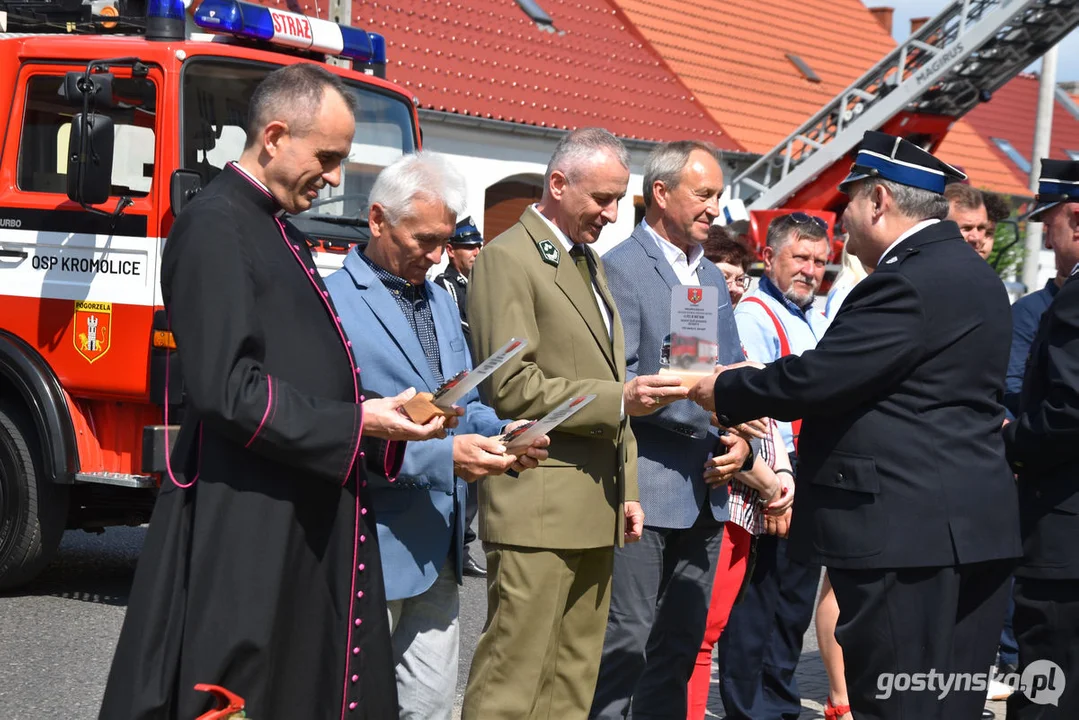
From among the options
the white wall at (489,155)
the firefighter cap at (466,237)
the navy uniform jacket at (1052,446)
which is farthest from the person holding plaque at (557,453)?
the white wall at (489,155)

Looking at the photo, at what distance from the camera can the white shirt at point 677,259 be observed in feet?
15.7

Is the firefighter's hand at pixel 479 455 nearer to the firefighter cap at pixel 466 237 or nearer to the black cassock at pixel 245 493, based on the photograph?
the black cassock at pixel 245 493

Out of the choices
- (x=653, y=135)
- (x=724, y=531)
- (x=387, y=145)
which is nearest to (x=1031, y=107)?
(x=653, y=135)

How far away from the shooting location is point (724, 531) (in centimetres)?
517

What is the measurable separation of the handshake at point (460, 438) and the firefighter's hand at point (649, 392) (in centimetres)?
32

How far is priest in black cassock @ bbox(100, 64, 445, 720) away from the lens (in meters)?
2.91

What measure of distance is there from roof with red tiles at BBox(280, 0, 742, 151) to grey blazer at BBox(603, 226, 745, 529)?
43.1 ft

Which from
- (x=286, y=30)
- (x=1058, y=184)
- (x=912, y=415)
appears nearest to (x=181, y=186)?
(x=286, y=30)

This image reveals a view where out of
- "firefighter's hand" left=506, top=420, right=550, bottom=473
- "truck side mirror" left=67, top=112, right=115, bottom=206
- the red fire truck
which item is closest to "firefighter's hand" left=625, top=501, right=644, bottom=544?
"firefighter's hand" left=506, top=420, right=550, bottom=473

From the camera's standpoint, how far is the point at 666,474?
4.64 meters

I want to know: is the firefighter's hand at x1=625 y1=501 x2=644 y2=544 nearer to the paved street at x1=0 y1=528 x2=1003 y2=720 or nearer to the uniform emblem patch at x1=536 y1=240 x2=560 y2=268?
the uniform emblem patch at x1=536 y1=240 x2=560 y2=268

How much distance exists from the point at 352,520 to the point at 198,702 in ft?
1.77

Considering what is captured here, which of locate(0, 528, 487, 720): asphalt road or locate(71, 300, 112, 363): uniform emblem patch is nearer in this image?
locate(0, 528, 487, 720): asphalt road

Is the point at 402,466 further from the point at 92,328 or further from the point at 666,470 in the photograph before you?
the point at 92,328
